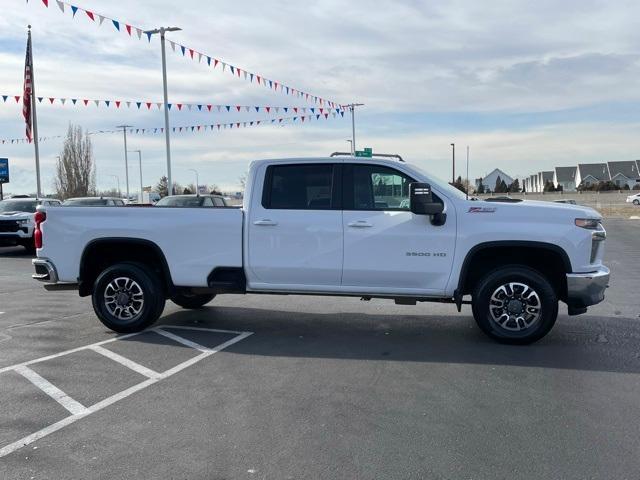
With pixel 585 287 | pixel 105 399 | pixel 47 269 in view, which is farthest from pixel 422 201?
pixel 47 269

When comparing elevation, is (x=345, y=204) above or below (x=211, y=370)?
above

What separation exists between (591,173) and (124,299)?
10737 centimetres

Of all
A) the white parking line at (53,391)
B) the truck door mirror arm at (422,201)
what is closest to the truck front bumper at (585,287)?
the truck door mirror arm at (422,201)

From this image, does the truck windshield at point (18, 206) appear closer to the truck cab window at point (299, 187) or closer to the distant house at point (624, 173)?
the truck cab window at point (299, 187)

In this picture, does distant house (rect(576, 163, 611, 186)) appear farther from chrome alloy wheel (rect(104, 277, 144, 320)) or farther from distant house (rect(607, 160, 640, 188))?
chrome alloy wheel (rect(104, 277, 144, 320))

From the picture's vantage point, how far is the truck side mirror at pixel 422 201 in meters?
6.09

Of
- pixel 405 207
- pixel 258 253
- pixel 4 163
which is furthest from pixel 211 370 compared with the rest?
pixel 4 163

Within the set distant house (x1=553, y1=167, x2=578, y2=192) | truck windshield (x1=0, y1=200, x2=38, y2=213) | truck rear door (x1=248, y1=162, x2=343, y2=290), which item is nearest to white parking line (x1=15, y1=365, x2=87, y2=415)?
truck rear door (x1=248, y1=162, x2=343, y2=290)

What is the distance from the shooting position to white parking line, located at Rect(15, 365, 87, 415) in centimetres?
461

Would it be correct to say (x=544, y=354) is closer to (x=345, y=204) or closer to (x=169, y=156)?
(x=345, y=204)

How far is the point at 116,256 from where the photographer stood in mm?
7395

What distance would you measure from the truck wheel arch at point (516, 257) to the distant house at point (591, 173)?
102 meters

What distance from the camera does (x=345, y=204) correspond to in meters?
6.60

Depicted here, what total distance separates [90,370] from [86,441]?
67.3 inches
